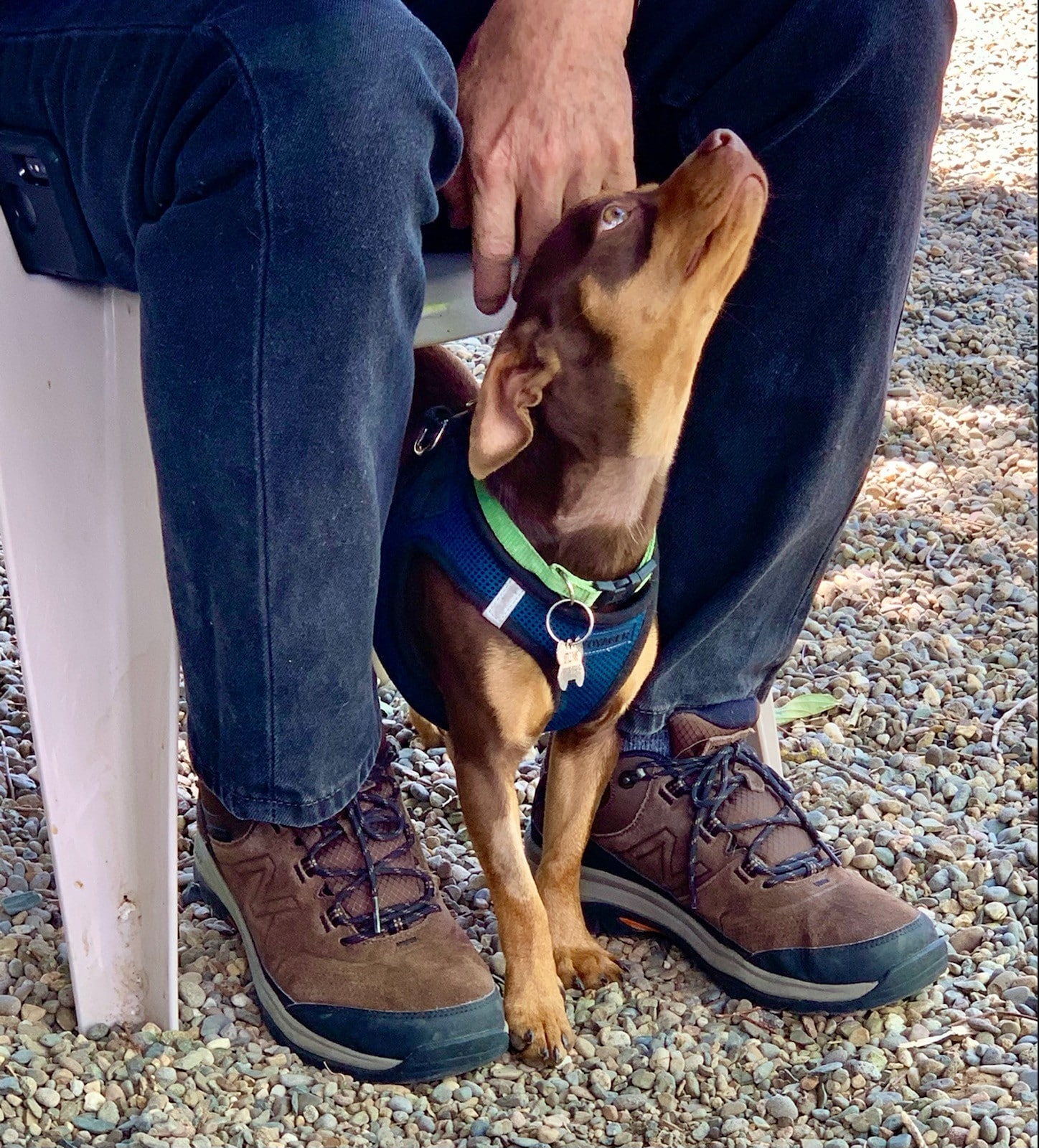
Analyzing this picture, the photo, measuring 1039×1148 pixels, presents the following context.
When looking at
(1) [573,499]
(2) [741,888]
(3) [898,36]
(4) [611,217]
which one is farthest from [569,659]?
(3) [898,36]

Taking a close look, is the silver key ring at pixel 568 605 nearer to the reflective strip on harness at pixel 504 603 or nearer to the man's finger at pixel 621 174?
the reflective strip on harness at pixel 504 603

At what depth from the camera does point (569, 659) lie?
75.4 inches

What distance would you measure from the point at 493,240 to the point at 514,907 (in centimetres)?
91

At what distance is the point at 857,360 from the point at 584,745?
2.28 feet

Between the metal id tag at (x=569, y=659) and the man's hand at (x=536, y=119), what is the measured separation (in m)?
0.48

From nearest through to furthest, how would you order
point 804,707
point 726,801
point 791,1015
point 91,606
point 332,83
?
point 332,83
point 91,606
point 791,1015
point 726,801
point 804,707

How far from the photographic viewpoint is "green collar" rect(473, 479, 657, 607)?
6.30ft

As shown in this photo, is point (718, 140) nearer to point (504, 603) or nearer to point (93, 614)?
point (504, 603)

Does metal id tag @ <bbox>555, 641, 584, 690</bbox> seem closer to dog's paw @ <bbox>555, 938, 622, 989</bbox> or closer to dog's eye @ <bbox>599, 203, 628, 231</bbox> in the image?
dog's paw @ <bbox>555, 938, 622, 989</bbox>

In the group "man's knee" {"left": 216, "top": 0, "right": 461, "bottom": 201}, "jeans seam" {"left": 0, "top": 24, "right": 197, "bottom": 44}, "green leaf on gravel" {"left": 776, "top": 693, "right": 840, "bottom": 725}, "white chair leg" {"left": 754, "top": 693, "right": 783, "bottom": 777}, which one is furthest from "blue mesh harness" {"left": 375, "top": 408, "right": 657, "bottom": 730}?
"green leaf on gravel" {"left": 776, "top": 693, "right": 840, "bottom": 725}

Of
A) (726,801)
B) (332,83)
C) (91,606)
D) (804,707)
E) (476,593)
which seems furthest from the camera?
(804,707)

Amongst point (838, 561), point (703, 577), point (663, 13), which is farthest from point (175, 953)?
point (838, 561)

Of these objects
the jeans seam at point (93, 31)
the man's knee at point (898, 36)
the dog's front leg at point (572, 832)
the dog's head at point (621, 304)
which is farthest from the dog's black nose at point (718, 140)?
the dog's front leg at point (572, 832)

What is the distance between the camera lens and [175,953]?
6.03 feet
